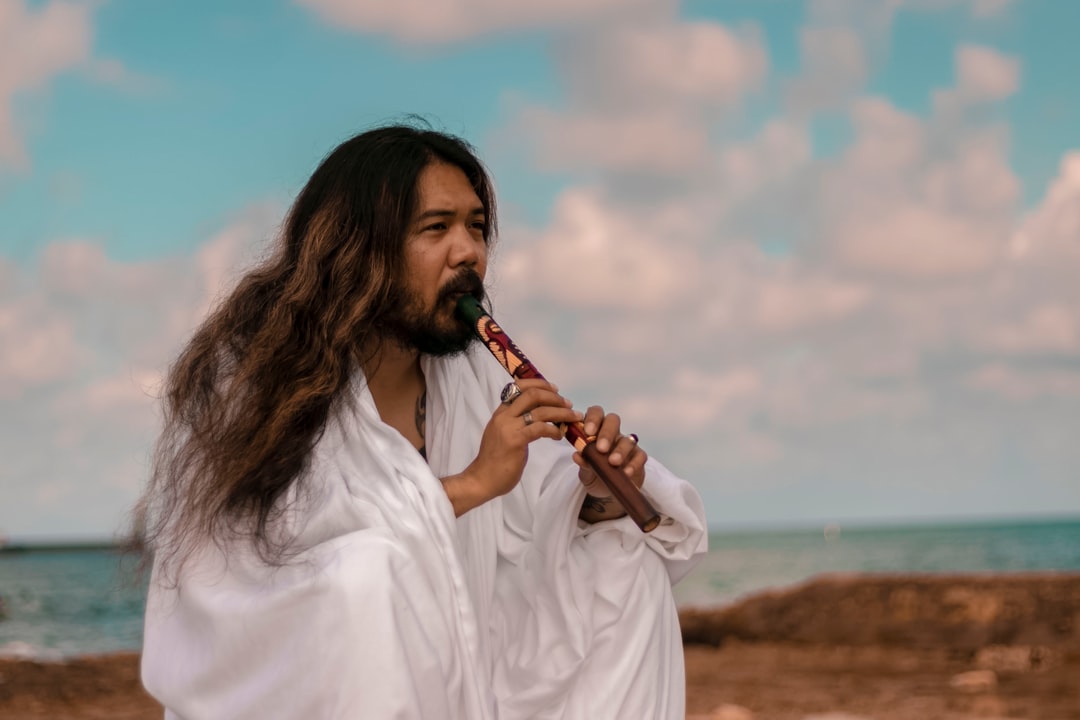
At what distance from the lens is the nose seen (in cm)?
305

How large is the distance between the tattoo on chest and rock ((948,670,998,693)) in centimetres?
594

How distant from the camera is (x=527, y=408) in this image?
2.79 m

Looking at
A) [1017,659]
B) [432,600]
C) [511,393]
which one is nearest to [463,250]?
[511,393]

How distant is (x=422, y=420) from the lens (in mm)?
3377

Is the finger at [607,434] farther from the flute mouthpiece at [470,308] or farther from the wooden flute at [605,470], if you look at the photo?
the flute mouthpiece at [470,308]

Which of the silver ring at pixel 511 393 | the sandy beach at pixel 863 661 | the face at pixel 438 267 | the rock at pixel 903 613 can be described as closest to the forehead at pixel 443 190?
the face at pixel 438 267

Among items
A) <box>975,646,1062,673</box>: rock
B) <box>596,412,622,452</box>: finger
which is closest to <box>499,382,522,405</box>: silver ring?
<box>596,412,622,452</box>: finger

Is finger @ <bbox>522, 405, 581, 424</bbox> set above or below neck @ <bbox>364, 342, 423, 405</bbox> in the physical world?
below

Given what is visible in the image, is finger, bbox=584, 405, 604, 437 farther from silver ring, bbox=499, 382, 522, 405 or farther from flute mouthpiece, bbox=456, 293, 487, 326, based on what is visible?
flute mouthpiece, bbox=456, 293, 487, 326

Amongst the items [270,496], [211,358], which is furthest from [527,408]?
[211,358]

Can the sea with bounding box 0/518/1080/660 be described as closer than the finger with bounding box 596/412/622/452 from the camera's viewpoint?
No

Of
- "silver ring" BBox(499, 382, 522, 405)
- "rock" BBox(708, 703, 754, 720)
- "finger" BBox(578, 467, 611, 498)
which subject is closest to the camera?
"silver ring" BBox(499, 382, 522, 405)

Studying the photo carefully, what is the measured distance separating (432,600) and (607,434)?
0.65m

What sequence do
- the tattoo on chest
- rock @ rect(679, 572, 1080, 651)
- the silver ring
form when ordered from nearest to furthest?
1. the silver ring
2. the tattoo on chest
3. rock @ rect(679, 572, 1080, 651)
